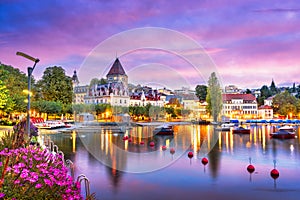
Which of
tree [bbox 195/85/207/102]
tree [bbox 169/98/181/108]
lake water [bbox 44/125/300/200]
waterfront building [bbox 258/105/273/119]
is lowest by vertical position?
lake water [bbox 44/125/300/200]

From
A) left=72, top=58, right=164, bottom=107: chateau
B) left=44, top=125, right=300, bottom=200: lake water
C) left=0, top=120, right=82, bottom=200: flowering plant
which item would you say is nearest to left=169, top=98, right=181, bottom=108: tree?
left=72, top=58, right=164, bottom=107: chateau

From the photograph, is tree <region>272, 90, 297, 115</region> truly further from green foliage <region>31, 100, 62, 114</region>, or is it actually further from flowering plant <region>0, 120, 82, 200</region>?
flowering plant <region>0, 120, 82, 200</region>

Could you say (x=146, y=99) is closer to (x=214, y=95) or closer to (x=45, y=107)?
(x=214, y=95)

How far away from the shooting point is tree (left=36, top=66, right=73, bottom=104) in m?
71.4

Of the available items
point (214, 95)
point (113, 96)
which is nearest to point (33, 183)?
point (113, 96)

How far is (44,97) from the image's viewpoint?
72.2 m

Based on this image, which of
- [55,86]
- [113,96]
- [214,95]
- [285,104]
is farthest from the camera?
[285,104]

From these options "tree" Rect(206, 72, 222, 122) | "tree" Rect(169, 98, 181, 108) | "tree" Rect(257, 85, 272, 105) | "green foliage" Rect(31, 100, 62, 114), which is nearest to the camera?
"green foliage" Rect(31, 100, 62, 114)

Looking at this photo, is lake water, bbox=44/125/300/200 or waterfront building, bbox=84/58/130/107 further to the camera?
waterfront building, bbox=84/58/130/107

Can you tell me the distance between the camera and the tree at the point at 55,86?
7144 centimetres

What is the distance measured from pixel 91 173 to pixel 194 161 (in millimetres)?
8712

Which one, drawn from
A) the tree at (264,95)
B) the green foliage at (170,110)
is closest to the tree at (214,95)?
the green foliage at (170,110)

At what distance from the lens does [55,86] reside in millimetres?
71875

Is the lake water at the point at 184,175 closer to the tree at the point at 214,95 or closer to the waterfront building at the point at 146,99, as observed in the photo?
the tree at the point at 214,95
